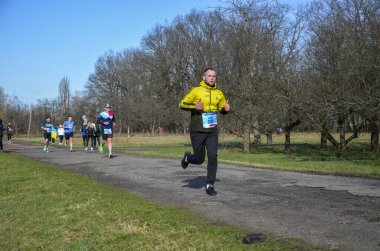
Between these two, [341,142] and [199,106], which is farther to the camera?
[341,142]

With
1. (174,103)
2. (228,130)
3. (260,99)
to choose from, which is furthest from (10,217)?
(174,103)

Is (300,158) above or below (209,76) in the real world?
below

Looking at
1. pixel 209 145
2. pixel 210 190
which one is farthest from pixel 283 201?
pixel 209 145

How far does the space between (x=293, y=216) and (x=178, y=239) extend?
1.72m

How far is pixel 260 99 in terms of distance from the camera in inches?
973

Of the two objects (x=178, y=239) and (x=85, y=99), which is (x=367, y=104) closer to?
(x=178, y=239)

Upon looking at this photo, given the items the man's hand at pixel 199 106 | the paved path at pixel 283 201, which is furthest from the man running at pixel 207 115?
the paved path at pixel 283 201

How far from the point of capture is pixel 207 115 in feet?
25.1

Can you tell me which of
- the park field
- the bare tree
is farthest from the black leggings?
the bare tree

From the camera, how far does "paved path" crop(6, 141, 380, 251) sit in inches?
196

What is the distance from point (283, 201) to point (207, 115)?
6.41ft

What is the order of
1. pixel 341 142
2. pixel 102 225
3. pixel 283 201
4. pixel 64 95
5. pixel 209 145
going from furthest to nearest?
pixel 64 95 → pixel 341 142 → pixel 209 145 → pixel 283 201 → pixel 102 225

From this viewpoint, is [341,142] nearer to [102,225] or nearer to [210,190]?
[210,190]

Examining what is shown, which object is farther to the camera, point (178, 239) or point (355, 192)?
point (355, 192)
